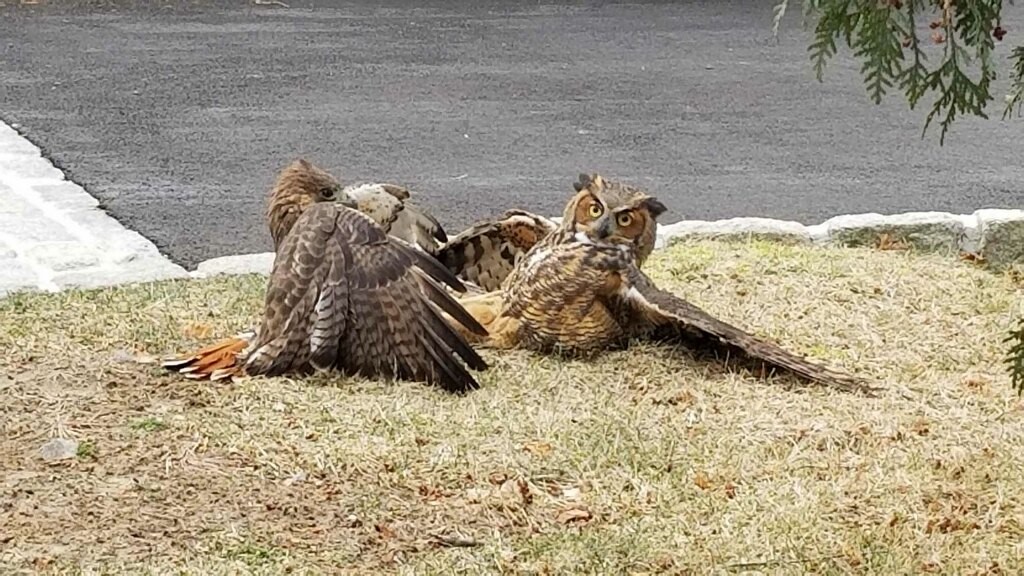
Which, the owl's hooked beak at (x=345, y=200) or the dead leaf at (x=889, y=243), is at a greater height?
the owl's hooked beak at (x=345, y=200)

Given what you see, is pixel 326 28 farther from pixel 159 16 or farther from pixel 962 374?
pixel 962 374

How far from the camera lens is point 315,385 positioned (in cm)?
533

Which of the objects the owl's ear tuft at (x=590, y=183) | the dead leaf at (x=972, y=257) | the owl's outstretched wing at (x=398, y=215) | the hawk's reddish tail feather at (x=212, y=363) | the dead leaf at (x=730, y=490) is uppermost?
the owl's ear tuft at (x=590, y=183)

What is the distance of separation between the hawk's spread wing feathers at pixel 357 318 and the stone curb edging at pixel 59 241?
5.12 feet

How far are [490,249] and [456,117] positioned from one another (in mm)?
4616

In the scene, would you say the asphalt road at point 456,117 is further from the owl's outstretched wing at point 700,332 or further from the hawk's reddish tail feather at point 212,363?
the owl's outstretched wing at point 700,332

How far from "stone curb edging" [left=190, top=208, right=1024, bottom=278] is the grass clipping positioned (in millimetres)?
1463

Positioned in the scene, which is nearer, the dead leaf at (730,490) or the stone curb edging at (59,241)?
the dead leaf at (730,490)

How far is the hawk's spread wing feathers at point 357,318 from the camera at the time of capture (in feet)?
17.5

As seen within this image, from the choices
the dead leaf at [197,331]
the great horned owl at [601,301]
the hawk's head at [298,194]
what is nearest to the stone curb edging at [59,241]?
the dead leaf at [197,331]

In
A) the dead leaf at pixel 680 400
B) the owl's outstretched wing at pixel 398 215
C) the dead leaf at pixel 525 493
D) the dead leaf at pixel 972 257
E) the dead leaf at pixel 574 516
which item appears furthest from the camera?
the dead leaf at pixel 972 257

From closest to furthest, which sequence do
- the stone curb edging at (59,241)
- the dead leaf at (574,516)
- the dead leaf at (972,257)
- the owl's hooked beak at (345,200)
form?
the dead leaf at (574,516), the owl's hooked beak at (345,200), the stone curb edging at (59,241), the dead leaf at (972,257)

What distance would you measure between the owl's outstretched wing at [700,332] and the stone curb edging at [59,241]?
6.99 ft

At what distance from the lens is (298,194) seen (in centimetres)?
602
